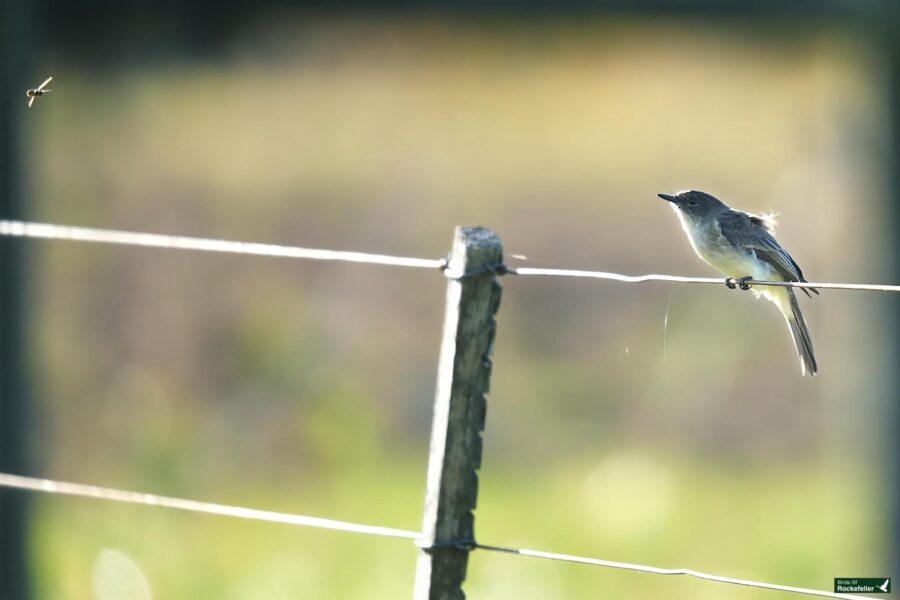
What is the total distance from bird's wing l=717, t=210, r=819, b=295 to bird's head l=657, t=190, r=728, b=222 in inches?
3.8

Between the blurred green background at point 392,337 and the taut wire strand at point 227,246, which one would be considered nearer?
the taut wire strand at point 227,246

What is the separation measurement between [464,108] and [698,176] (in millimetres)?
2242

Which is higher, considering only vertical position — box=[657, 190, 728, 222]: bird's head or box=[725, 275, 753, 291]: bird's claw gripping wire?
box=[657, 190, 728, 222]: bird's head

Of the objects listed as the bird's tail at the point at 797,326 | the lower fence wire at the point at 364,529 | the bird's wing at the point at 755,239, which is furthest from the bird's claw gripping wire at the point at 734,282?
the lower fence wire at the point at 364,529

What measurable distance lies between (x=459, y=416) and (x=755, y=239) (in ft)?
6.71

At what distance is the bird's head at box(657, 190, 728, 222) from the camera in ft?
16.4

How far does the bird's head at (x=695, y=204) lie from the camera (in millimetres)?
5000

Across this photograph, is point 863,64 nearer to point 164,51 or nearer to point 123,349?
point 164,51

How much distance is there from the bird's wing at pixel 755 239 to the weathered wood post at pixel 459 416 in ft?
6.08

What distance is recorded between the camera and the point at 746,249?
16.0 feet

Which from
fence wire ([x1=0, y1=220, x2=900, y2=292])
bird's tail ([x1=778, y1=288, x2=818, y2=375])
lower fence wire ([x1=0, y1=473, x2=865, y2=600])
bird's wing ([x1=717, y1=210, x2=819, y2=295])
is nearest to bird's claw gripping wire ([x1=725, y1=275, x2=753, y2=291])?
→ fence wire ([x1=0, y1=220, x2=900, y2=292])

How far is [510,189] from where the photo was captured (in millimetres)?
10609

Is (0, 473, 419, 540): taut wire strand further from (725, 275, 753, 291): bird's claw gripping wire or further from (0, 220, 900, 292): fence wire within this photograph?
(725, 275, 753, 291): bird's claw gripping wire

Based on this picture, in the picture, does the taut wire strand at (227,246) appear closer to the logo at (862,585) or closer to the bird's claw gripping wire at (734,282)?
the bird's claw gripping wire at (734,282)
